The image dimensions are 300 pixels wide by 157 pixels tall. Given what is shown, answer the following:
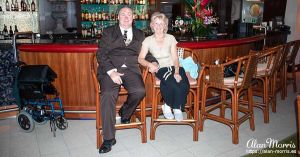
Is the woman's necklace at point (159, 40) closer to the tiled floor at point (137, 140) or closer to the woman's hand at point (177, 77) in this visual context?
the woman's hand at point (177, 77)

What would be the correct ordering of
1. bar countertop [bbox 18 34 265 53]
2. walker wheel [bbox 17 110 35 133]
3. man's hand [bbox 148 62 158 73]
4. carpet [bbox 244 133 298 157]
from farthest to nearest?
bar countertop [bbox 18 34 265 53]
walker wheel [bbox 17 110 35 133]
man's hand [bbox 148 62 158 73]
carpet [bbox 244 133 298 157]

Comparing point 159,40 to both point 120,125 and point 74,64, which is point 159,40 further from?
point 74,64

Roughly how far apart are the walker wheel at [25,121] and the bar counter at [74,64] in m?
0.53

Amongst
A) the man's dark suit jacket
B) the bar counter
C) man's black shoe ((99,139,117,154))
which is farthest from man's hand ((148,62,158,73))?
man's black shoe ((99,139,117,154))

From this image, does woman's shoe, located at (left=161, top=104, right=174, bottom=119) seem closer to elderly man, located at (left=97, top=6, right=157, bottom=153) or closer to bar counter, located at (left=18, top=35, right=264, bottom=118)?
elderly man, located at (left=97, top=6, right=157, bottom=153)

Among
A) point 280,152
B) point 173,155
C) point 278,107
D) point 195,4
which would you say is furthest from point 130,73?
point 278,107

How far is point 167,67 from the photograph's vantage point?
303 centimetres

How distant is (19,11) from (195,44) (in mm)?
3928

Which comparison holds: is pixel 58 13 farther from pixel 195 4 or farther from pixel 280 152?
pixel 280 152

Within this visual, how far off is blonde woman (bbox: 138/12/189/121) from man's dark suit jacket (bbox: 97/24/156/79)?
0.08 meters

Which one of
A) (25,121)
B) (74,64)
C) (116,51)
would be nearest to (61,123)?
(25,121)

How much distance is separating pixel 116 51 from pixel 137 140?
103cm

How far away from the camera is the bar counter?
3.38m

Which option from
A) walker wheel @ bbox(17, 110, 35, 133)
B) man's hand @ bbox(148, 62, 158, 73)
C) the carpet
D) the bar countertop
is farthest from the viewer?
the bar countertop
